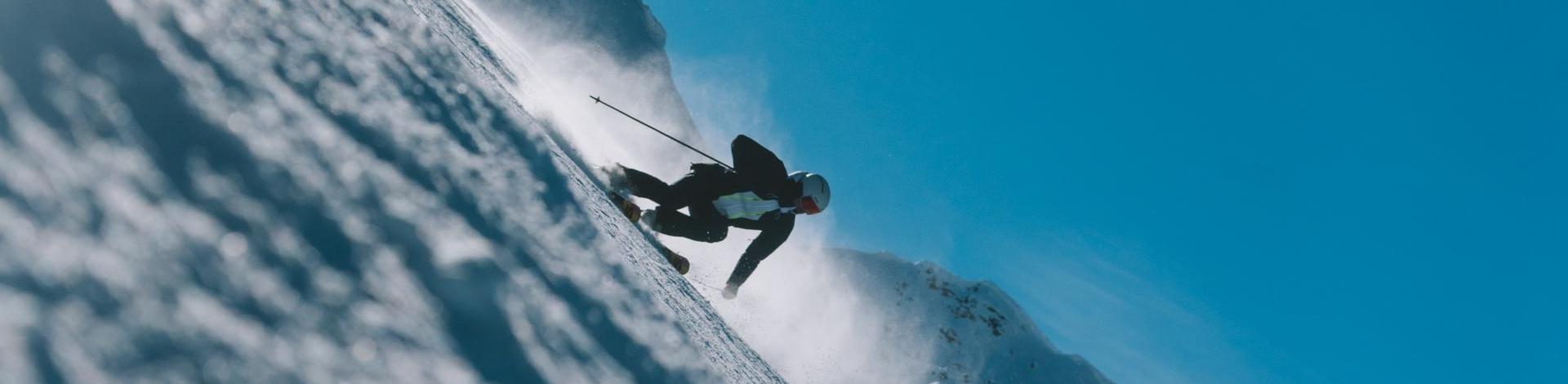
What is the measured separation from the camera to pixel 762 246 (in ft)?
27.4

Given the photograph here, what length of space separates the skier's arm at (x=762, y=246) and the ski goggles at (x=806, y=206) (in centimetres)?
10

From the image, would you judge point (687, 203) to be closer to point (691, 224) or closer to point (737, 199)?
point (691, 224)

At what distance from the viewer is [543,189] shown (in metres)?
3.51

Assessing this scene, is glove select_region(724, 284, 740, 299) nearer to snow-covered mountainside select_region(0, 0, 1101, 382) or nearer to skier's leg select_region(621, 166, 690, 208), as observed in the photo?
skier's leg select_region(621, 166, 690, 208)

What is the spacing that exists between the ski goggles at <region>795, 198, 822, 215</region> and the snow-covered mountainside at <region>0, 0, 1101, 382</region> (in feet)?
14.0

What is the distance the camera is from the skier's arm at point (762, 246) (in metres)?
8.23

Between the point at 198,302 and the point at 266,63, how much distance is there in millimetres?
1485

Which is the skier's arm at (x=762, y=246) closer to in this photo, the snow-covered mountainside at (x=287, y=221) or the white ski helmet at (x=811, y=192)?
the white ski helmet at (x=811, y=192)

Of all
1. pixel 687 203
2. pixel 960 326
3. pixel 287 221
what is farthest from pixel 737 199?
pixel 960 326

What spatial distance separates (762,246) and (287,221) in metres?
6.60

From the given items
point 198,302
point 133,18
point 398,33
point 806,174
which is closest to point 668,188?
point 806,174

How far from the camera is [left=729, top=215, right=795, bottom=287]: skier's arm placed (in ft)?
27.0

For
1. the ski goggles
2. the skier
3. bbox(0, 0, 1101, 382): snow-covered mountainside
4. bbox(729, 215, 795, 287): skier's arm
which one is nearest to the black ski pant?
the skier

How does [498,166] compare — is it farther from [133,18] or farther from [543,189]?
[133,18]
